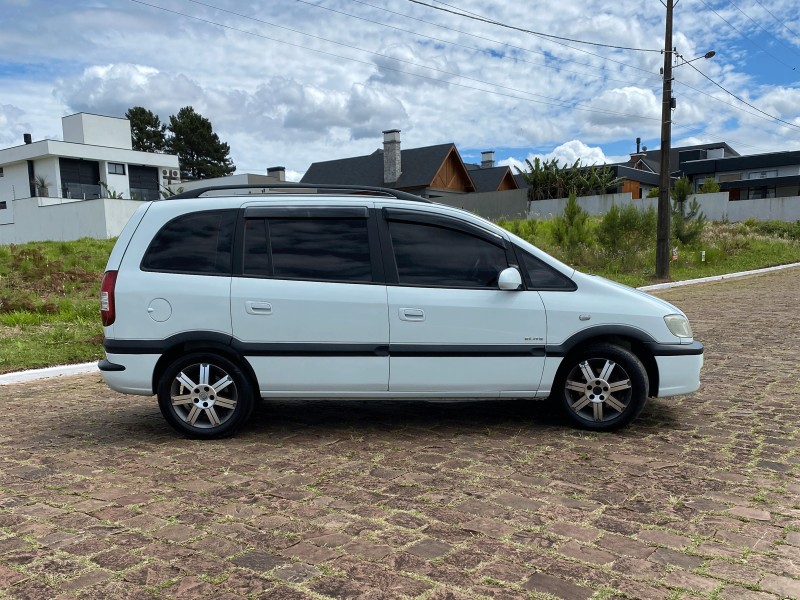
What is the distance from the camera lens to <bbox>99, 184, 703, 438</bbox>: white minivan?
214 inches

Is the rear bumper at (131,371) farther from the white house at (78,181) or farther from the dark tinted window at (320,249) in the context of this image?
the white house at (78,181)

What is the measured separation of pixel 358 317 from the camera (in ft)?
17.8

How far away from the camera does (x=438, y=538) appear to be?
3758 mm

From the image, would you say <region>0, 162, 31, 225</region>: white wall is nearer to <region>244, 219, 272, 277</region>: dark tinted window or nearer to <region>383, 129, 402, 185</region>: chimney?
<region>383, 129, 402, 185</region>: chimney

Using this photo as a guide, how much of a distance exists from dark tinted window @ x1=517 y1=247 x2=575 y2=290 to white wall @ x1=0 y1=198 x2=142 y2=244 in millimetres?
39079

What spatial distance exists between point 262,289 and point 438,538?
8.37 feet

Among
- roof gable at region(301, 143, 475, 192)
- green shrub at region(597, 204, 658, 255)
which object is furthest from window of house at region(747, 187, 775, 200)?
green shrub at region(597, 204, 658, 255)

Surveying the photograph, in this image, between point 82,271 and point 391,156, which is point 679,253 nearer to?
point 82,271

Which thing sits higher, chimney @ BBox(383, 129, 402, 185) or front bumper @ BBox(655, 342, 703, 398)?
chimney @ BBox(383, 129, 402, 185)

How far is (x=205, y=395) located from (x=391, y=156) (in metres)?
43.3

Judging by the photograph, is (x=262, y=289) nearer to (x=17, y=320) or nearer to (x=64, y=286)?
(x=17, y=320)

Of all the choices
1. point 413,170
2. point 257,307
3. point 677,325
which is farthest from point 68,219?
point 677,325

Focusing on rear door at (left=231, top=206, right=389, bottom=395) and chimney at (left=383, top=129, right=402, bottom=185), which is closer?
rear door at (left=231, top=206, right=389, bottom=395)

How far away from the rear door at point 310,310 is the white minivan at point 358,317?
11 millimetres
